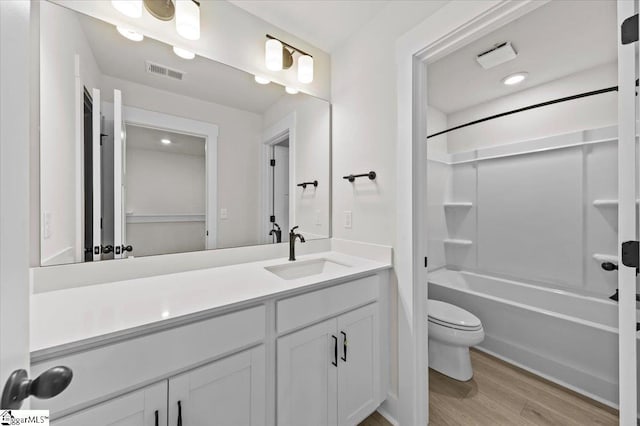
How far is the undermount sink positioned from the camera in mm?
1561

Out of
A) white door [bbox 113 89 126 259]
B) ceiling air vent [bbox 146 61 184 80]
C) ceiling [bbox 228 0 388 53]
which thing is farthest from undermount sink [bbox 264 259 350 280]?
ceiling [bbox 228 0 388 53]

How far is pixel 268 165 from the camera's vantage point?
68.8 inches

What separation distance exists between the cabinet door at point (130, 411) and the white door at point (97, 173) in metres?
0.69

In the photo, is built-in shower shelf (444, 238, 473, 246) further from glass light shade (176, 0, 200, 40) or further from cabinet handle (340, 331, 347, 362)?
glass light shade (176, 0, 200, 40)

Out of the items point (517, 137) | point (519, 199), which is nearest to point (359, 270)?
point (519, 199)

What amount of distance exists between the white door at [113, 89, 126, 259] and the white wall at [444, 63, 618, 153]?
3.17m

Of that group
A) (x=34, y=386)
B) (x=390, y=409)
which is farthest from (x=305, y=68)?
(x=390, y=409)

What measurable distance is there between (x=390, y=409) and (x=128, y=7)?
253 centimetres

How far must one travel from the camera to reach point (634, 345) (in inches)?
32.0

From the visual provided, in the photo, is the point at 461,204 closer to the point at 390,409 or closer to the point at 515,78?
the point at 515,78

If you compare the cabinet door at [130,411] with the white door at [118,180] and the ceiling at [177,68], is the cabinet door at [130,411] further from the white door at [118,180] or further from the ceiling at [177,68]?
the ceiling at [177,68]

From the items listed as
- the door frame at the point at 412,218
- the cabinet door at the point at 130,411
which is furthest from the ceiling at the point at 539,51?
the cabinet door at the point at 130,411

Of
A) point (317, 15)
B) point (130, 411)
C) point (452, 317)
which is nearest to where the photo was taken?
point (130, 411)

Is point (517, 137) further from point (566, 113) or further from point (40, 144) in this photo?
point (40, 144)
